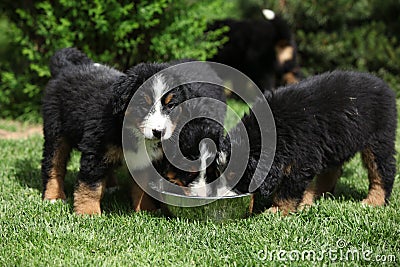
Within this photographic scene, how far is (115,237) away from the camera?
3.50 meters

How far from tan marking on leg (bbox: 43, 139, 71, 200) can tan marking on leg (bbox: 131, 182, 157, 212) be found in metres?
0.67

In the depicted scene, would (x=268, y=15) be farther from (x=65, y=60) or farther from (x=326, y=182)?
(x=65, y=60)

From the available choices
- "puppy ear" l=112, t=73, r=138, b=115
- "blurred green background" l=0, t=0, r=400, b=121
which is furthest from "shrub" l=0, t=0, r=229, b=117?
"puppy ear" l=112, t=73, r=138, b=115

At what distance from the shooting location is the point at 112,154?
3.77 m

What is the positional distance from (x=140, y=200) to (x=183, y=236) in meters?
0.71

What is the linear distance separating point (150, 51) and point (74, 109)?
3265 mm

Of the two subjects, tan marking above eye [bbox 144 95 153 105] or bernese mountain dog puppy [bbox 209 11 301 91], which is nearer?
tan marking above eye [bbox 144 95 153 105]

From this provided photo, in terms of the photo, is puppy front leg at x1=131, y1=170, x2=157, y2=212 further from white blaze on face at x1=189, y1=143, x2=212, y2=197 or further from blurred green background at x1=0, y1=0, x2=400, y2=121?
blurred green background at x1=0, y1=0, x2=400, y2=121

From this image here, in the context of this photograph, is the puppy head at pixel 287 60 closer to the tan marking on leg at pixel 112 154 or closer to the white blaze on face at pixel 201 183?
the white blaze on face at pixel 201 183

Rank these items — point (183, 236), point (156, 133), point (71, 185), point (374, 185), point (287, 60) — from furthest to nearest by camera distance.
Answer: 1. point (287, 60)
2. point (71, 185)
3. point (374, 185)
4. point (183, 236)
5. point (156, 133)

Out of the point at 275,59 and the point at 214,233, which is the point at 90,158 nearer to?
the point at 214,233

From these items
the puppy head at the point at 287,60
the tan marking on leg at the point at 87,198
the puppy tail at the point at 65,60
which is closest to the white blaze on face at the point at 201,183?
the tan marking on leg at the point at 87,198

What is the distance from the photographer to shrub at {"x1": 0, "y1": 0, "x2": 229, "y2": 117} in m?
6.57

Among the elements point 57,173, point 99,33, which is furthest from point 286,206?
point 99,33
